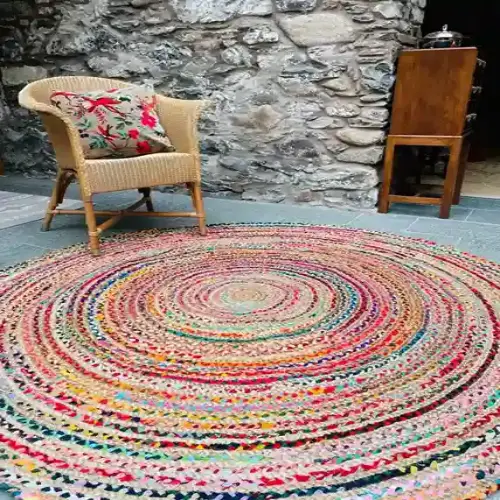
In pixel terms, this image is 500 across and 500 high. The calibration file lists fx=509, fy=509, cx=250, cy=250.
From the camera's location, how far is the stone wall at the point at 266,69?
277cm

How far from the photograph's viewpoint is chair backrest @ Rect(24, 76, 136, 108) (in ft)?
7.68

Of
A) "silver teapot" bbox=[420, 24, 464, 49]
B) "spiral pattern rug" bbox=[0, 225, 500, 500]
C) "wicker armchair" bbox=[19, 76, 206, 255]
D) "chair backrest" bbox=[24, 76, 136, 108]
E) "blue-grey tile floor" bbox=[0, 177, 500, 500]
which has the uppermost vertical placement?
"silver teapot" bbox=[420, 24, 464, 49]

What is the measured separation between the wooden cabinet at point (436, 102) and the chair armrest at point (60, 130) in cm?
163

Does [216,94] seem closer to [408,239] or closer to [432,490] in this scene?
[408,239]

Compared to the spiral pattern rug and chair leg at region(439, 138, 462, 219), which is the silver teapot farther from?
the spiral pattern rug

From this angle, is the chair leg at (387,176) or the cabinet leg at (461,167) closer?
the chair leg at (387,176)

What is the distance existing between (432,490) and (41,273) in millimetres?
1574

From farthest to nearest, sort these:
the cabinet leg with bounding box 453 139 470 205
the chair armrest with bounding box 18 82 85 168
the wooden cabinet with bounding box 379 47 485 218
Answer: the cabinet leg with bounding box 453 139 470 205, the wooden cabinet with bounding box 379 47 485 218, the chair armrest with bounding box 18 82 85 168

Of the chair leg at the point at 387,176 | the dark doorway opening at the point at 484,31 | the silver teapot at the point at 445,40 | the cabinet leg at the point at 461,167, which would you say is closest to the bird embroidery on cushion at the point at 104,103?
the chair leg at the point at 387,176

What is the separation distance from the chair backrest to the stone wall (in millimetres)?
737

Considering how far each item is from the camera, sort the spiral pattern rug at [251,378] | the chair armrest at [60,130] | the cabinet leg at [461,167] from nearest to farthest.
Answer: the spiral pattern rug at [251,378]
the chair armrest at [60,130]
the cabinet leg at [461,167]

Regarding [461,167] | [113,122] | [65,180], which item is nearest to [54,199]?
[65,180]

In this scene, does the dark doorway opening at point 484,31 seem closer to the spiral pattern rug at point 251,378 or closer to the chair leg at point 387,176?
the chair leg at point 387,176

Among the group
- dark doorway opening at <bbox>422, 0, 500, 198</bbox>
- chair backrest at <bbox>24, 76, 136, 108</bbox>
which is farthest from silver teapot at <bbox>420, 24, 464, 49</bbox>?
dark doorway opening at <bbox>422, 0, 500, 198</bbox>
